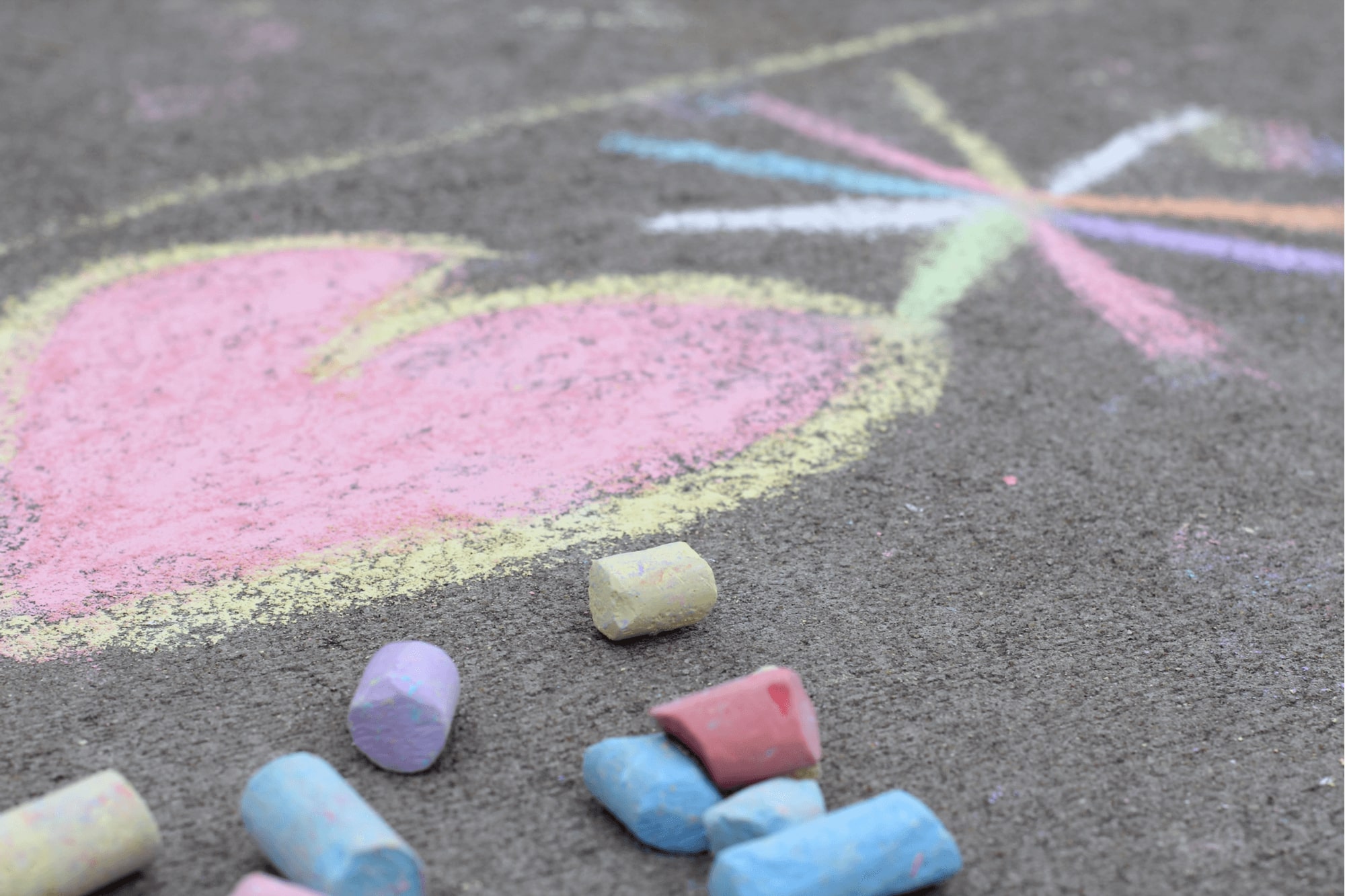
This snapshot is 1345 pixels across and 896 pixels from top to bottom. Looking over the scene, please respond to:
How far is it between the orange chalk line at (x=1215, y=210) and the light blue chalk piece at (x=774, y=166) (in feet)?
1.34

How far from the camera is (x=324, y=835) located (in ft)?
5.21

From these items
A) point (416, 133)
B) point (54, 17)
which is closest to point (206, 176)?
point (416, 133)

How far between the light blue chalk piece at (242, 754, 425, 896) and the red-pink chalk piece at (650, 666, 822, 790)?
1.34ft

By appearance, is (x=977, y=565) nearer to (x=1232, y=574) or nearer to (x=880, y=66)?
Answer: (x=1232, y=574)

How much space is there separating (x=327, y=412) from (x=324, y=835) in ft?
4.30

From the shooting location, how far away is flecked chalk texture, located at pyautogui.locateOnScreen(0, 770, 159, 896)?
157 cm

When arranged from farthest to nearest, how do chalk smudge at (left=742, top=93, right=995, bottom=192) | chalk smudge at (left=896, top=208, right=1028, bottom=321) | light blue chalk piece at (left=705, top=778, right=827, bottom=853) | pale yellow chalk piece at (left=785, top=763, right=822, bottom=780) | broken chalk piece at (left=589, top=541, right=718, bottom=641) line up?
chalk smudge at (left=742, top=93, right=995, bottom=192) < chalk smudge at (left=896, top=208, right=1028, bottom=321) < broken chalk piece at (left=589, top=541, right=718, bottom=641) < pale yellow chalk piece at (left=785, top=763, right=822, bottom=780) < light blue chalk piece at (left=705, top=778, right=827, bottom=853)

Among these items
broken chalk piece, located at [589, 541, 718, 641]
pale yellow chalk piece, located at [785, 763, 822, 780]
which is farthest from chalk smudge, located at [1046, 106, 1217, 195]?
pale yellow chalk piece, located at [785, 763, 822, 780]

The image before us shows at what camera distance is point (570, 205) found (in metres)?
3.61

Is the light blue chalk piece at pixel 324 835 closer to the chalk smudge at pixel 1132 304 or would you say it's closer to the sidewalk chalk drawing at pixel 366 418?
the sidewalk chalk drawing at pixel 366 418

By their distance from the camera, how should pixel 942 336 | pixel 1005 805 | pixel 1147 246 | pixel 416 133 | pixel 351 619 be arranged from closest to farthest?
1. pixel 1005 805
2. pixel 351 619
3. pixel 942 336
4. pixel 1147 246
5. pixel 416 133

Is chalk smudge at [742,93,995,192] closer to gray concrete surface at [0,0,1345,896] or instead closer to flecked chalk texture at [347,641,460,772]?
gray concrete surface at [0,0,1345,896]

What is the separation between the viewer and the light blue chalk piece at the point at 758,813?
64.3 inches

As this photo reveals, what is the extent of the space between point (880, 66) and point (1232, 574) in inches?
115
